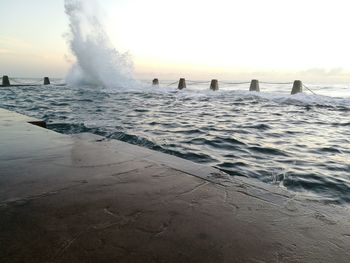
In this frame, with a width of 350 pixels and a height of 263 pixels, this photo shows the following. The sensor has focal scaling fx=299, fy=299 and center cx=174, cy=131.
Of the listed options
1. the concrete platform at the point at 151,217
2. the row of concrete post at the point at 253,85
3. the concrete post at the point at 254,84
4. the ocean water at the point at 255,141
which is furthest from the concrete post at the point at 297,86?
the concrete platform at the point at 151,217

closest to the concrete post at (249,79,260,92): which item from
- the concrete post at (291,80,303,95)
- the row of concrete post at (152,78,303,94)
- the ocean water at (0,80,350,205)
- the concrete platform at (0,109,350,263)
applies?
the row of concrete post at (152,78,303,94)

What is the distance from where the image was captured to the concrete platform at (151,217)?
144cm

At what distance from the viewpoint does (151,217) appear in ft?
5.84

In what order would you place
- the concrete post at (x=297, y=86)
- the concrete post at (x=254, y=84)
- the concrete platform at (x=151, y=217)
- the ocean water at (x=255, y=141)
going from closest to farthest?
the concrete platform at (x=151, y=217) → the ocean water at (x=255, y=141) → the concrete post at (x=297, y=86) → the concrete post at (x=254, y=84)

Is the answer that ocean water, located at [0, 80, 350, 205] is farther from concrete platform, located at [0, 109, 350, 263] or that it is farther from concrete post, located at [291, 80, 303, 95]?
concrete post, located at [291, 80, 303, 95]

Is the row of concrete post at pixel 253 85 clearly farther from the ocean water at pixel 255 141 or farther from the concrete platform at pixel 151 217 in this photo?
the concrete platform at pixel 151 217

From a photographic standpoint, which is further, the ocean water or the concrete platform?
the ocean water

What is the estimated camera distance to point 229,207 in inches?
79.4

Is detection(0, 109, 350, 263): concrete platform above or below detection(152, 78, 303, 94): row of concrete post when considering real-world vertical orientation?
above

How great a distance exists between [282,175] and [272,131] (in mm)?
3247

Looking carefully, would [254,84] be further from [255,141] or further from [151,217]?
[151,217]

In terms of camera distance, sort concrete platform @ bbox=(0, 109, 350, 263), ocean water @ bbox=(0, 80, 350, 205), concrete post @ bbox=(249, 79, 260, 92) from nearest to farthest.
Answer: concrete platform @ bbox=(0, 109, 350, 263), ocean water @ bbox=(0, 80, 350, 205), concrete post @ bbox=(249, 79, 260, 92)

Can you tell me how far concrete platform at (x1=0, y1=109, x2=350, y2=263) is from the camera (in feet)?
4.72

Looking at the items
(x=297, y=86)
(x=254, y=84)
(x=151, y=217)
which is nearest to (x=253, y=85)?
(x=254, y=84)
